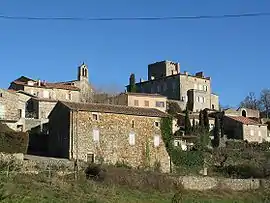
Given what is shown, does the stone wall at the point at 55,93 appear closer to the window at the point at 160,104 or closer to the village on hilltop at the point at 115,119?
the village on hilltop at the point at 115,119

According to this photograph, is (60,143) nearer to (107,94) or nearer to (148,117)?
(148,117)

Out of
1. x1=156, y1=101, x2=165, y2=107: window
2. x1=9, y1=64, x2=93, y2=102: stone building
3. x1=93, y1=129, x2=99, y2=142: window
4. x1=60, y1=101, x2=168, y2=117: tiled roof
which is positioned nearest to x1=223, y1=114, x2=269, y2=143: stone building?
x1=156, y1=101, x2=165, y2=107: window

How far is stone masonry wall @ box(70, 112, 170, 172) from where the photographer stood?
46688mm

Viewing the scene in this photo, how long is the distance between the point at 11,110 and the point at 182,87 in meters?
40.5

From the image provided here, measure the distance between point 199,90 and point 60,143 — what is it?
1911 inches

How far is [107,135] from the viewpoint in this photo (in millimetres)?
47594

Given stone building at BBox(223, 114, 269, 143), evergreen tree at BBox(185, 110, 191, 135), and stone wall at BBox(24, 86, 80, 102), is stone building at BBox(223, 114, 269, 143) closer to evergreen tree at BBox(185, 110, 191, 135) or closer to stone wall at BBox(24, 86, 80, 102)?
evergreen tree at BBox(185, 110, 191, 135)

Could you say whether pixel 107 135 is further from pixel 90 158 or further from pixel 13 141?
pixel 13 141

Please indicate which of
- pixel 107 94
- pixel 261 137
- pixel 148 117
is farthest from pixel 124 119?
pixel 107 94

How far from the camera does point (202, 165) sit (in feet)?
179

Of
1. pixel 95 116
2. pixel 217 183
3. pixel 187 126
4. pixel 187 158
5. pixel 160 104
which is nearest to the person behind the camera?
pixel 217 183

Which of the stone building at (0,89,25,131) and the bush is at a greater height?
the stone building at (0,89,25,131)

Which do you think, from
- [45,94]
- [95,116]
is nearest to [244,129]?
[45,94]

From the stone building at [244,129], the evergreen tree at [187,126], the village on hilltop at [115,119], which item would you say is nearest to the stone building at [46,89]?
the village on hilltop at [115,119]
